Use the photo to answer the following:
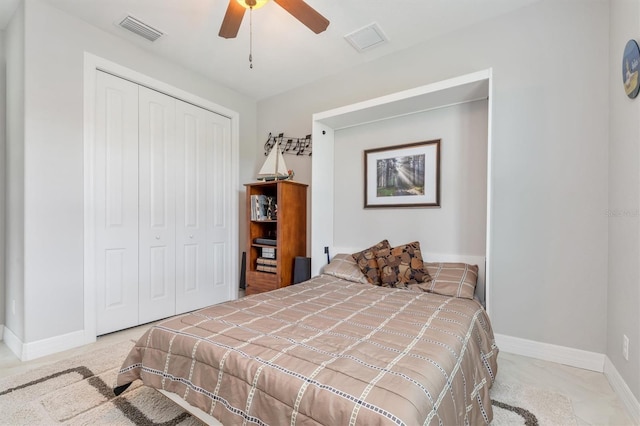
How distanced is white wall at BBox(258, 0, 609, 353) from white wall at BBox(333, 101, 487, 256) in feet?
0.50

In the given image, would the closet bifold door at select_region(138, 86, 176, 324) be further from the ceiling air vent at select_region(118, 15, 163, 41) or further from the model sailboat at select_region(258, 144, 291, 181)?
the model sailboat at select_region(258, 144, 291, 181)

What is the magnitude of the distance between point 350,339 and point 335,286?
3.77 ft

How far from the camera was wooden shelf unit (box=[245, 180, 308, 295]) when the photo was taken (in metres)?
3.13

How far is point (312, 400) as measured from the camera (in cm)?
96

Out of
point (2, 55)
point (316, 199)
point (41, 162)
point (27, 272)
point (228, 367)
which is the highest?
point (2, 55)

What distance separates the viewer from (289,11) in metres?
1.86

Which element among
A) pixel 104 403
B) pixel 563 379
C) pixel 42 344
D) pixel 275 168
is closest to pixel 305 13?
pixel 275 168

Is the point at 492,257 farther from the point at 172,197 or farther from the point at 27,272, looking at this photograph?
the point at 27,272

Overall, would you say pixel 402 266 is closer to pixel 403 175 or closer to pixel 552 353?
pixel 403 175

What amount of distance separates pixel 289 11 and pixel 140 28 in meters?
1.64

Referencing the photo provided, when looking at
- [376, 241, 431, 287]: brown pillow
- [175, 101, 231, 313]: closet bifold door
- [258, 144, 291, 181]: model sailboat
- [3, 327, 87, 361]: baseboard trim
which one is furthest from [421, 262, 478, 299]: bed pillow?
[3, 327, 87, 361]: baseboard trim

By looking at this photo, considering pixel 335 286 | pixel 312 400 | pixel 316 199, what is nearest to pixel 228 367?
pixel 312 400

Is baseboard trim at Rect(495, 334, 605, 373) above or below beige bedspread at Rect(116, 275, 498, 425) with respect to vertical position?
below

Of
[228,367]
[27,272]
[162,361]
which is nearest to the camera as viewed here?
[228,367]
